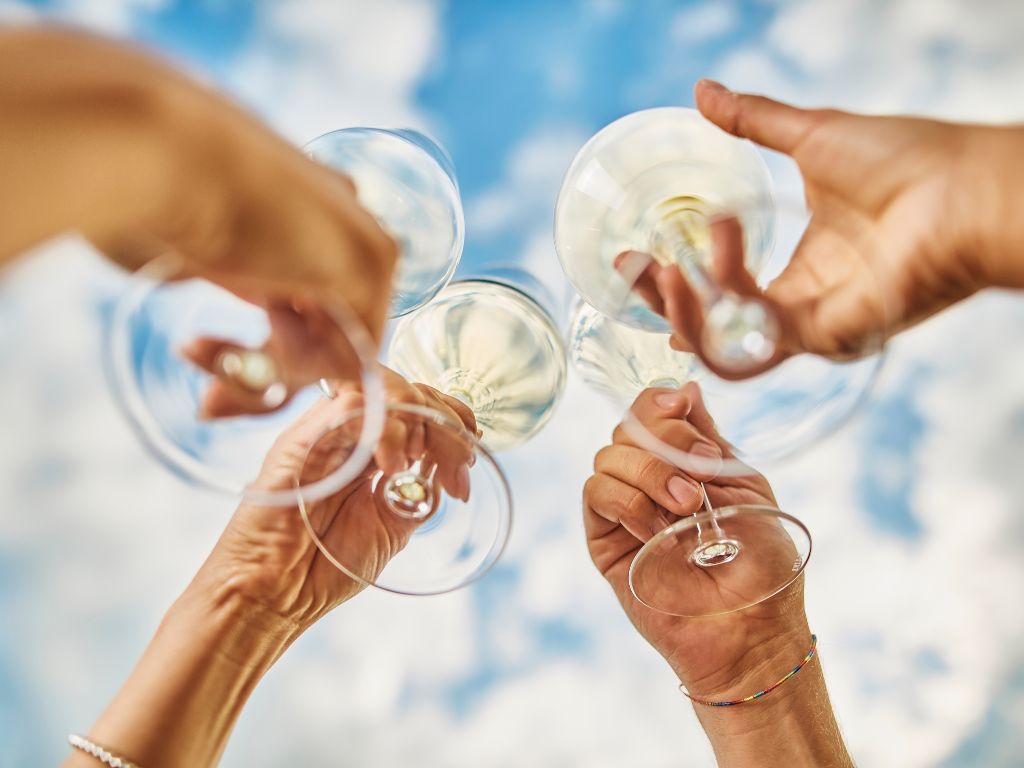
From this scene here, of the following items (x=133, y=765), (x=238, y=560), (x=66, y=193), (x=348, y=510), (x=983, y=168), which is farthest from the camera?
(x=238, y=560)

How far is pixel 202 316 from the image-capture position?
110 centimetres

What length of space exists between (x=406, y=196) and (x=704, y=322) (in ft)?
2.04

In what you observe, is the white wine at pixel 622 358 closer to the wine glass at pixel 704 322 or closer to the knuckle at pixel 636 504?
the wine glass at pixel 704 322

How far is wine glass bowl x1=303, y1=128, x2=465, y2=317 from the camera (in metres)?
1.46

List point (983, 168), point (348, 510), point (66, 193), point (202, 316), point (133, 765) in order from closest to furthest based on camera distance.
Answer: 1. point (66, 193)
2. point (202, 316)
3. point (983, 168)
4. point (348, 510)
5. point (133, 765)

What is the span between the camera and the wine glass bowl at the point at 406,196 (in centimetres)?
146

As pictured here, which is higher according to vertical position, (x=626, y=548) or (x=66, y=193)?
(x=626, y=548)

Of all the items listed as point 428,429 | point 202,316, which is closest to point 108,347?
point 202,316

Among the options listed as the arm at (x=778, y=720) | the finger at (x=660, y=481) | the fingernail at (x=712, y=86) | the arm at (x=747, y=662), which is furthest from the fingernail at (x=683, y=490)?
the fingernail at (x=712, y=86)

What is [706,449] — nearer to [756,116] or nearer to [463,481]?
[463,481]

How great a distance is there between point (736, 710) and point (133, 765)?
4.28 ft

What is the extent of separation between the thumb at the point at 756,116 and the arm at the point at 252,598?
70 centimetres

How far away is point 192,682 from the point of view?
1684 millimetres

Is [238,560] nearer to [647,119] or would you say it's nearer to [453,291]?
[453,291]
